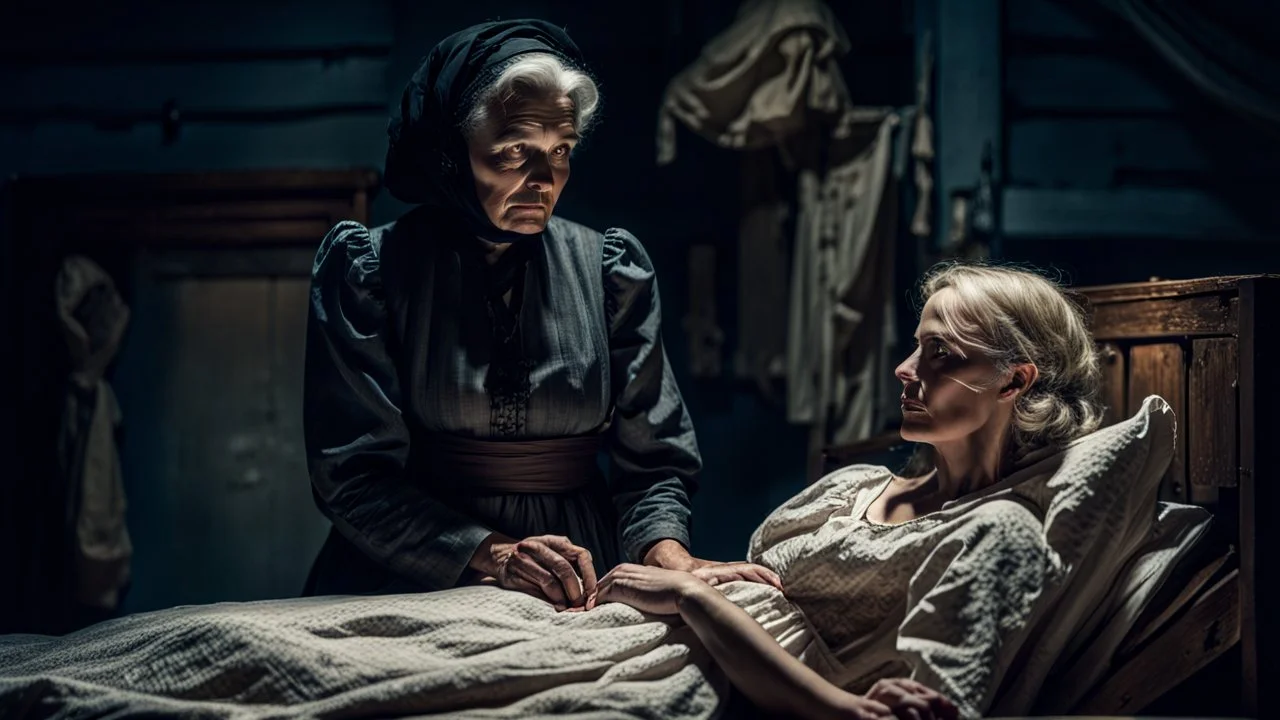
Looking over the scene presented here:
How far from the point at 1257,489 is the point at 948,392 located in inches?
20.5

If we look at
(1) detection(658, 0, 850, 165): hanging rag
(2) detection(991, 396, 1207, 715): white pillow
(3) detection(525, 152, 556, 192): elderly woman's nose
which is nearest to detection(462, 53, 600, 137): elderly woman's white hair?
(3) detection(525, 152, 556, 192): elderly woman's nose

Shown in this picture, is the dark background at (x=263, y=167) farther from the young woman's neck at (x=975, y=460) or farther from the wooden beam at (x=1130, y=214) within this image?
the young woman's neck at (x=975, y=460)

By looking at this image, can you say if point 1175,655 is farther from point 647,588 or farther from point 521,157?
point 521,157

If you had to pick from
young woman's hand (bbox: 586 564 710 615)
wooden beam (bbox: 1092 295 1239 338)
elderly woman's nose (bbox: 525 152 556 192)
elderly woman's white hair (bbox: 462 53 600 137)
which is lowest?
young woman's hand (bbox: 586 564 710 615)

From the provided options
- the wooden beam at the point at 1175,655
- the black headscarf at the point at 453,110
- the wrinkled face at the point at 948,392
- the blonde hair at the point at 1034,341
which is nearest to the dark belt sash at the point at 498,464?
the black headscarf at the point at 453,110

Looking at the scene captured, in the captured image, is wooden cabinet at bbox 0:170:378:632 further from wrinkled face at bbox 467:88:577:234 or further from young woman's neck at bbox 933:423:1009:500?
young woman's neck at bbox 933:423:1009:500

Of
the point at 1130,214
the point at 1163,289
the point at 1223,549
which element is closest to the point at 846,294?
the point at 1130,214

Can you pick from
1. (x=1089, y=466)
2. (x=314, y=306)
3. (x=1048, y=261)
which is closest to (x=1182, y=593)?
(x=1089, y=466)

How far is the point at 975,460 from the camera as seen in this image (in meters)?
1.92

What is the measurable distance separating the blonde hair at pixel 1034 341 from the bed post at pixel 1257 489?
0.79 feet

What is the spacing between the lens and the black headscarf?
183cm

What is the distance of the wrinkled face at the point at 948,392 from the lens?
73.7 inches

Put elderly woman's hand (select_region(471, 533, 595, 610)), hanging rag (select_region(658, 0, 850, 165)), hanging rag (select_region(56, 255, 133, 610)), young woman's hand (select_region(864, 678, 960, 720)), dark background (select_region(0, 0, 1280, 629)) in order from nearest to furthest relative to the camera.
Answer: young woman's hand (select_region(864, 678, 960, 720)) → elderly woman's hand (select_region(471, 533, 595, 610)) → hanging rag (select_region(658, 0, 850, 165)) → hanging rag (select_region(56, 255, 133, 610)) → dark background (select_region(0, 0, 1280, 629))

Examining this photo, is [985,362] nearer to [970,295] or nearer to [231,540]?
[970,295]
